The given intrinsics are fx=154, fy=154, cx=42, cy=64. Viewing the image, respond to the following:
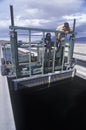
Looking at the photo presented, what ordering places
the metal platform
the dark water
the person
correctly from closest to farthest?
the dark water → the metal platform → the person

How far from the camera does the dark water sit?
4830mm

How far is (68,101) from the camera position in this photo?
248 inches

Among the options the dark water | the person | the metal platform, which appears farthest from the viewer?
the person

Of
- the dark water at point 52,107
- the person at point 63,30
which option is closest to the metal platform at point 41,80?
the dark water at point 52,107

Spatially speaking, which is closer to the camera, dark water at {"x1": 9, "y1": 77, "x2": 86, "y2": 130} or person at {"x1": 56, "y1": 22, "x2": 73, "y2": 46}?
dark water at {"x1": 9, "y1": 77, "x2": 86, "y2": 130}

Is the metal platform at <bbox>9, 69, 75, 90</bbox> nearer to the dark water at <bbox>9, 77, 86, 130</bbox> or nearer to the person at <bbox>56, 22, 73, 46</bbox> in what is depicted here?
the dark water at <bbox>9, 77, 86, 130</bbox>

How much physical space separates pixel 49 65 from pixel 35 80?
4.03ft

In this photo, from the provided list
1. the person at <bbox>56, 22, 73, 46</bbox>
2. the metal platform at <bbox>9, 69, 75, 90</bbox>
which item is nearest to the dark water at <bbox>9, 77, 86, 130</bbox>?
the metal platform at <bbox>9, 69, 75, 90</bbox>

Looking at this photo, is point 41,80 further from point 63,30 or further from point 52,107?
point 63,30

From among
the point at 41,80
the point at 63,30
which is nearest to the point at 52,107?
the point at 41,80

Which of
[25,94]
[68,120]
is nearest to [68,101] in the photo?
[68,120]

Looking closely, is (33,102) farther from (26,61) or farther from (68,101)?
(26,61)

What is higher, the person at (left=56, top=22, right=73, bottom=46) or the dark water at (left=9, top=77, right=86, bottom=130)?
the person at (left=56, top=22, right=73, bottom=46)

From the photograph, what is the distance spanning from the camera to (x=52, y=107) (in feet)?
19.1
